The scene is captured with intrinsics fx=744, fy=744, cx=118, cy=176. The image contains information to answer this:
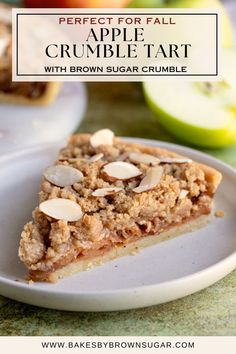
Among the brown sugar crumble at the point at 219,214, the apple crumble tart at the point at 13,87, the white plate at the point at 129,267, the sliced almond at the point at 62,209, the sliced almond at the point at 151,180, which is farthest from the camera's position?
the apple crumble tart at the point at 13,87

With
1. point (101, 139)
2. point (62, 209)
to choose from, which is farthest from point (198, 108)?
point (62, 209)

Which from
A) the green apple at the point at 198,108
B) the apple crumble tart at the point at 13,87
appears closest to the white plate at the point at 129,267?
the green apple at the point at 198,108

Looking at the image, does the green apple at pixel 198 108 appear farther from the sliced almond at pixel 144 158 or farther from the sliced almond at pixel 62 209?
the sliced almond at pixel 62 209

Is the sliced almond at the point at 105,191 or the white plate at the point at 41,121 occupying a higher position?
the white plate at the point at 41,121

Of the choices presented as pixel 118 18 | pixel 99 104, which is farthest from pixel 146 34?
pixel 99 104

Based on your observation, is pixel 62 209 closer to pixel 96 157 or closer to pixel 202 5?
pixel 96 157
